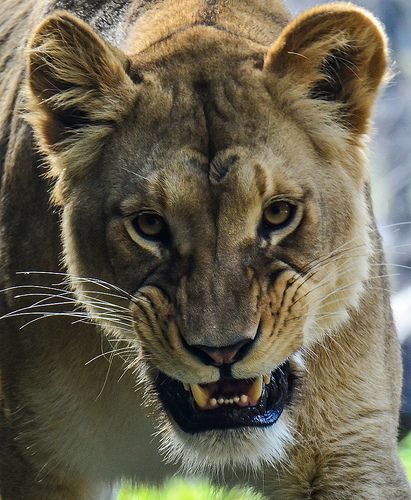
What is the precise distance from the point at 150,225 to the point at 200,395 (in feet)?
1.26

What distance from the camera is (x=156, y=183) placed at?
286cm

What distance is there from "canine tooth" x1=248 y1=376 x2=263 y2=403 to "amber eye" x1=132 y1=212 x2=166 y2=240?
38cm

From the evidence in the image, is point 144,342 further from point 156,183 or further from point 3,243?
point 3,243

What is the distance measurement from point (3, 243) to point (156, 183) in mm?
774

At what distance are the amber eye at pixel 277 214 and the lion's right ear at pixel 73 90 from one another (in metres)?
0.46

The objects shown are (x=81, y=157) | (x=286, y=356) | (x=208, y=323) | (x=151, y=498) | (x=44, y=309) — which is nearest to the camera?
(x=208, y=323)

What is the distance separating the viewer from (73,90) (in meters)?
3.11

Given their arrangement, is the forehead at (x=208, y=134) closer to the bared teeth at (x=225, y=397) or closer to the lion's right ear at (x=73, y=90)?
the lion's right ear at (x=73, y=90)

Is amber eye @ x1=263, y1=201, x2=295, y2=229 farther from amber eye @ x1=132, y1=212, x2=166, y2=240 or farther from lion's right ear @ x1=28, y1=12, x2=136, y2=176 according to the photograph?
lion's right ear @ x1=28, y1=12, x2=136, y2=176

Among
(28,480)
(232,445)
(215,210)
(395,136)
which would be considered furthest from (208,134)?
(395,136)

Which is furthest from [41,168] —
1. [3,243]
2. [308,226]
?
[308,226]

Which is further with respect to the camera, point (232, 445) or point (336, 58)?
point (336, 58)

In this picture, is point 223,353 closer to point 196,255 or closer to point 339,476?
point 196,255

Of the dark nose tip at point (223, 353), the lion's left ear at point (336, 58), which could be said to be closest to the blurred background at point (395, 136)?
the lion's left ear at point (336, 58)
